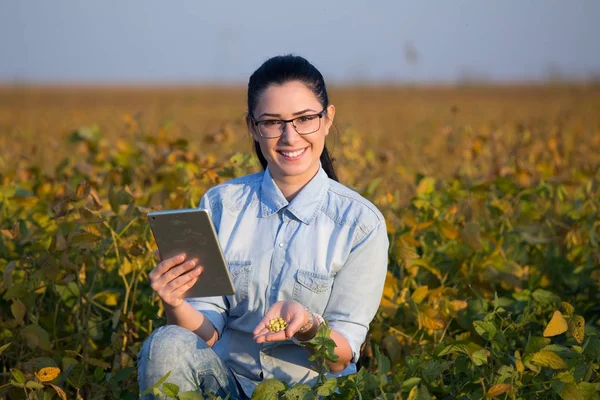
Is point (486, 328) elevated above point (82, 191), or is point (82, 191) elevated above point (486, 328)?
point (82, 191)

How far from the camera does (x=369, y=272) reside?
6.81ft

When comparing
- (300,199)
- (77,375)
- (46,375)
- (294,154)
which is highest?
(294,154)

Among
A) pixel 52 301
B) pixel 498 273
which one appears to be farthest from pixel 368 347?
pixel 52 301

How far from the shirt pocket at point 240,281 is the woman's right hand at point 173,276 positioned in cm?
20

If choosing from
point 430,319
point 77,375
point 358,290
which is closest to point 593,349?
point 430,319

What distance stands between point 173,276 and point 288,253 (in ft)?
1.02

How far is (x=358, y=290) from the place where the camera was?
206 cm

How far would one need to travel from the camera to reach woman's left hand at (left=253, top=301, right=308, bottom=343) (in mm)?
1820

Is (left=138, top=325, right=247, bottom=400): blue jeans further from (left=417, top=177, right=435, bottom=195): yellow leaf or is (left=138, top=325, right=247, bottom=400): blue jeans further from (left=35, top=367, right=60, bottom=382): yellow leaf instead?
(left=417, top=177, right=435, bottom=195): yellow leaf

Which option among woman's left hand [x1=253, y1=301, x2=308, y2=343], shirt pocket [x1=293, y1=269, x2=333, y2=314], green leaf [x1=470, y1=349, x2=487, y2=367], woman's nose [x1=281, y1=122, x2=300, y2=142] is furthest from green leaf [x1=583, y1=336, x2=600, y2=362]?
woman's nose [x1=281, y1=122, x2=300, y2=142]

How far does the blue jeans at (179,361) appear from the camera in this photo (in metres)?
1.94

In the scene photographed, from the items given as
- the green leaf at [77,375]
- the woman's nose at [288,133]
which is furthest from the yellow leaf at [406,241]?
the green leaf at [77,375]

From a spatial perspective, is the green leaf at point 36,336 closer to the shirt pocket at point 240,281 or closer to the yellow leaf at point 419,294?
the shirt pocket at point 240,281

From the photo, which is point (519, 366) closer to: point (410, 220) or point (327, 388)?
point (327, 388)
